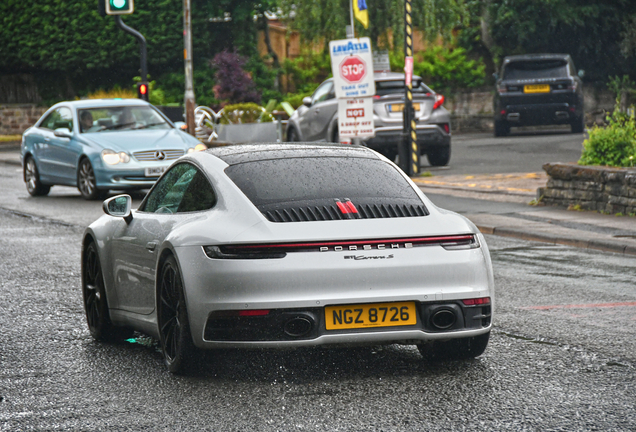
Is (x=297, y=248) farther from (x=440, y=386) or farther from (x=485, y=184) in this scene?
(x=485, y=184)

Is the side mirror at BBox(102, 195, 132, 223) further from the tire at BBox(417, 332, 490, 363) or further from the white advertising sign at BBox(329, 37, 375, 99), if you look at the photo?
the white advertising sign at BBox(329, 37, 375, 99)

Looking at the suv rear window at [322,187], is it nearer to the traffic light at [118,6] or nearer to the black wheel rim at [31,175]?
the black wheel rim at [31,175]

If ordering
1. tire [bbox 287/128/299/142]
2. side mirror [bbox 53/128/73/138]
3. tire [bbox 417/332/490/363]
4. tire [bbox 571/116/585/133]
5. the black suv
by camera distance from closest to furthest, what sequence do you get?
tire [bbox 417/332/490/363] → side mirror [bbox 53/128/73/138] → tire [bbox 287/128/299/142] → the black suv → tire [bbox 571/116/585/133]

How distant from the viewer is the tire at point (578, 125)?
29.4 metres

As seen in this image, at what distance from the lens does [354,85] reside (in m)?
18.2

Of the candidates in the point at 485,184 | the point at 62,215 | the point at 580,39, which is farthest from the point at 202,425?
the point at 580,39

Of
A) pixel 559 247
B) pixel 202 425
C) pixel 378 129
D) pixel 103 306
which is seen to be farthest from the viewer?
pixel 378 129

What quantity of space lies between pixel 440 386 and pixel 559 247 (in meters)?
6.50

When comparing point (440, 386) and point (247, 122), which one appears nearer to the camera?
point (440, 386)

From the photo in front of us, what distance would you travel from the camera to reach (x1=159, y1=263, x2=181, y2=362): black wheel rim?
5.64 m

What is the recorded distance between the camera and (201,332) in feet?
17.7

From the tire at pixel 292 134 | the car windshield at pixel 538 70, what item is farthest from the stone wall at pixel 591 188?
the car windshield at pixel 538 70

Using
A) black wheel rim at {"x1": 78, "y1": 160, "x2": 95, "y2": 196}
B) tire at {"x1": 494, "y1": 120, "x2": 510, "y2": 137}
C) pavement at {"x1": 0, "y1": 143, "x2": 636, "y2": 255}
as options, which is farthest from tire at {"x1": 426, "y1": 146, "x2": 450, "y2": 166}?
tire at {"x1": 494, "y1": 120, "x2": 510, "y2": 137}

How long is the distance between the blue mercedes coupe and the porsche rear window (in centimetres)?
1080
